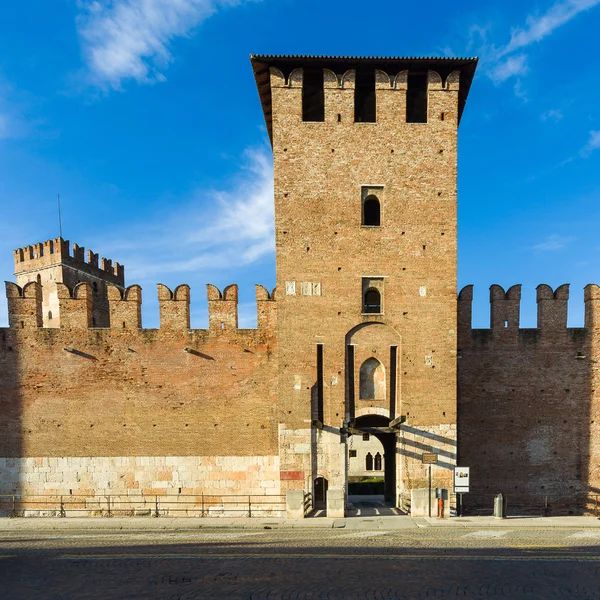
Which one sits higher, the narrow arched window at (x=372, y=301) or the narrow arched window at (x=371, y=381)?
the narrow arched window at (x=372, y=301)

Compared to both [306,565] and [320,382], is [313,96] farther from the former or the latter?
[306,565]

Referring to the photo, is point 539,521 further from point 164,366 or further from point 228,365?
point 164,366

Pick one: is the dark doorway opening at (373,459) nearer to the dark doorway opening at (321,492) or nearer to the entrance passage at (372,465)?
the entrance passage at (372,465)

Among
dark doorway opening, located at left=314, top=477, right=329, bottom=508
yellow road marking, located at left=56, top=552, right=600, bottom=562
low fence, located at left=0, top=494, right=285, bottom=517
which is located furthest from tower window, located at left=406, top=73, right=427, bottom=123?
low fence, located at left=0, top=494, right=285, bottom=517

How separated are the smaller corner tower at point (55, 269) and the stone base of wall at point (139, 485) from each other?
8.87 meters

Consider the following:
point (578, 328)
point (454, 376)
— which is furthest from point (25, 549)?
point (578, 328)

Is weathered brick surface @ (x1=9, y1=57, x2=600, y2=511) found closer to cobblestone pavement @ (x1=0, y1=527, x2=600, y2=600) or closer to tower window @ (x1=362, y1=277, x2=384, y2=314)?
tower window @ (x1=362, y1=277, x2=384, y2=314)

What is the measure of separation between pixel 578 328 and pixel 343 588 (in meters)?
15.2

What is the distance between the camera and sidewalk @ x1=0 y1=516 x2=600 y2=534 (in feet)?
47.2

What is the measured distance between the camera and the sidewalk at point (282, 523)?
14383 mm

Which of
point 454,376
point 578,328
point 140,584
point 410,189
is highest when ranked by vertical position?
point 410,189

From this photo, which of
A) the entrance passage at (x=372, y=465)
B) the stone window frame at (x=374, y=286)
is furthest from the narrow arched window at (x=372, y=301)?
the entrance passage at (x=372, y=465)

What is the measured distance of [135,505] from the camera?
688 inches

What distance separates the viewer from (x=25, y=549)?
12.1 metres
